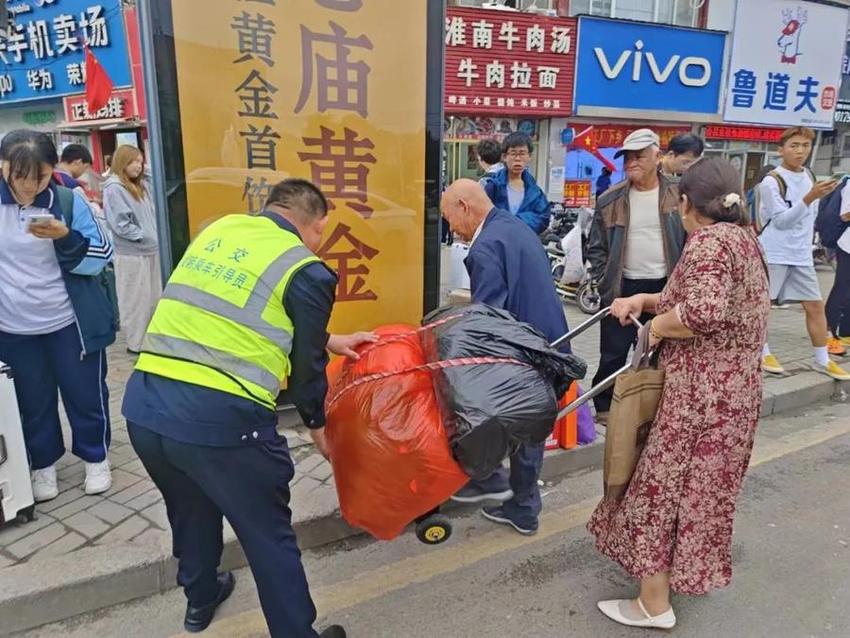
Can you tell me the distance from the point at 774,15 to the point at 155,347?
639 inches

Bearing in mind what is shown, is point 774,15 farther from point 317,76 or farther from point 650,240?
point 317,76

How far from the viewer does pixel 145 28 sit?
2.85 metres

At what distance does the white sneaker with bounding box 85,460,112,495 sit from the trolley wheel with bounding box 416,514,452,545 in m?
1.63

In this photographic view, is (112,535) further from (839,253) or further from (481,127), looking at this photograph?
(481,127)

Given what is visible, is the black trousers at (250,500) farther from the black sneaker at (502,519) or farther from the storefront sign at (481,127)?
the storefront sign at (481,127)

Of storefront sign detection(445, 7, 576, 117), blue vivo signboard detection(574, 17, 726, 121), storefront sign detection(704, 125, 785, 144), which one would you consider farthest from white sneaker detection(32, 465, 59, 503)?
storefront sign detection(704, 125, 785, 144)

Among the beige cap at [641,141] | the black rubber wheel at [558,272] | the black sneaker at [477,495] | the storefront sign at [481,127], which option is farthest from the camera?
the storefront sign at [481,127]

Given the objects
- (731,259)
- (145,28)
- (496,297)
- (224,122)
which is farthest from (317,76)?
(731,259)

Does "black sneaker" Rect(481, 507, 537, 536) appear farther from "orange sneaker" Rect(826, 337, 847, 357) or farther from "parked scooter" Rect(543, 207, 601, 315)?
"parked scooter" Rect(543, 207, 601, 315)

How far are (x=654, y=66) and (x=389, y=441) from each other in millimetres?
12952

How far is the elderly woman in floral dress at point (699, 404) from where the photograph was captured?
2016 millimetres

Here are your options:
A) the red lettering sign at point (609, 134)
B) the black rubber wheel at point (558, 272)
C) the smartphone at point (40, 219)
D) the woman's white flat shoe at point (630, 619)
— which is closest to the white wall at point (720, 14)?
the red lettering sign at point (609, 134)

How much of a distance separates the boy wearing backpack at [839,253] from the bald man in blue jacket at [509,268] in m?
3.98

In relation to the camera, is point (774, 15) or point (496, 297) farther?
point (774, 15)
